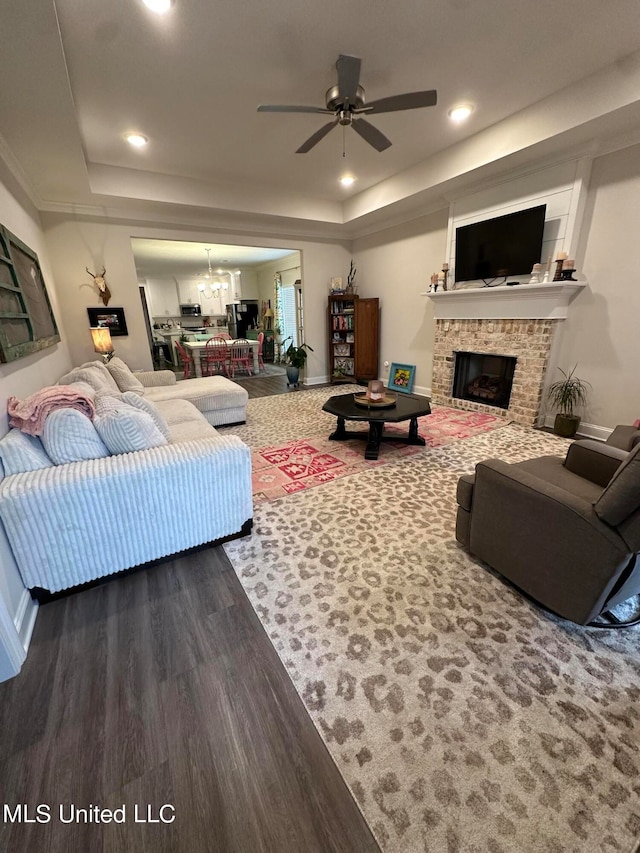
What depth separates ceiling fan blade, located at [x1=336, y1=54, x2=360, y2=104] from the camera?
2055 mm

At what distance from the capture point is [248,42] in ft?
7.28

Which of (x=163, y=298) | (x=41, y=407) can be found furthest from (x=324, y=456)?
(x=163, y=298)

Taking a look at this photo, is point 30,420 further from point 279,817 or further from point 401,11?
point 401,11

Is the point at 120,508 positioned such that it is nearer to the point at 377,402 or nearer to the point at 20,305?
the point at 20,305

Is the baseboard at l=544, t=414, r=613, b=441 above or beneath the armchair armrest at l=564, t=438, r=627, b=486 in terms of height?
beneath

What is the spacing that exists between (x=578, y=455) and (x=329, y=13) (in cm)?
295

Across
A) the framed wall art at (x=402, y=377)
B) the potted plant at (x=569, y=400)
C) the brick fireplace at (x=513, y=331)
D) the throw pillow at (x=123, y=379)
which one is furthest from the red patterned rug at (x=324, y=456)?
the framed wall art at (x=402, y=377)

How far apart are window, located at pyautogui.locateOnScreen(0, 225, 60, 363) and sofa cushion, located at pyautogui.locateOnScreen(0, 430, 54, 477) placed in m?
0.53

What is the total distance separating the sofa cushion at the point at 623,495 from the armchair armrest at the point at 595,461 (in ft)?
2.10

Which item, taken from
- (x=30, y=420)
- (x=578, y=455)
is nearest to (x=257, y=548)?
(x=30, y=420)

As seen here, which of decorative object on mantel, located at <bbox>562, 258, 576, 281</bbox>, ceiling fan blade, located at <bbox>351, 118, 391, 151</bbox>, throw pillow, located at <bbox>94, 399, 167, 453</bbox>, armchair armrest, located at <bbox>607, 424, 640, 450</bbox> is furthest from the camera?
decorative object on mantel, located at <bbox>562, 258, 576, 281</bbox>

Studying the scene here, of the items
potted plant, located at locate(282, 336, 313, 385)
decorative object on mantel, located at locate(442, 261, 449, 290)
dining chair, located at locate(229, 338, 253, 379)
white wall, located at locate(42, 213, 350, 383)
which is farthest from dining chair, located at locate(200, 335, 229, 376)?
decorative object on mantel, located at locate(442, 261, 449, 290)

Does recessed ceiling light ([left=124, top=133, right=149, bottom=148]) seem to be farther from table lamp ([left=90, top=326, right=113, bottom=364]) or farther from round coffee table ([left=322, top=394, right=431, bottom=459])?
round coffee table ([left=322, top=394, right=431, bottom=459])

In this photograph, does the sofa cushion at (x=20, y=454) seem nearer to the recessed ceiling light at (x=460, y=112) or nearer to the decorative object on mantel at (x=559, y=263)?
the recessed ceiling light at (x=460, y=112)
